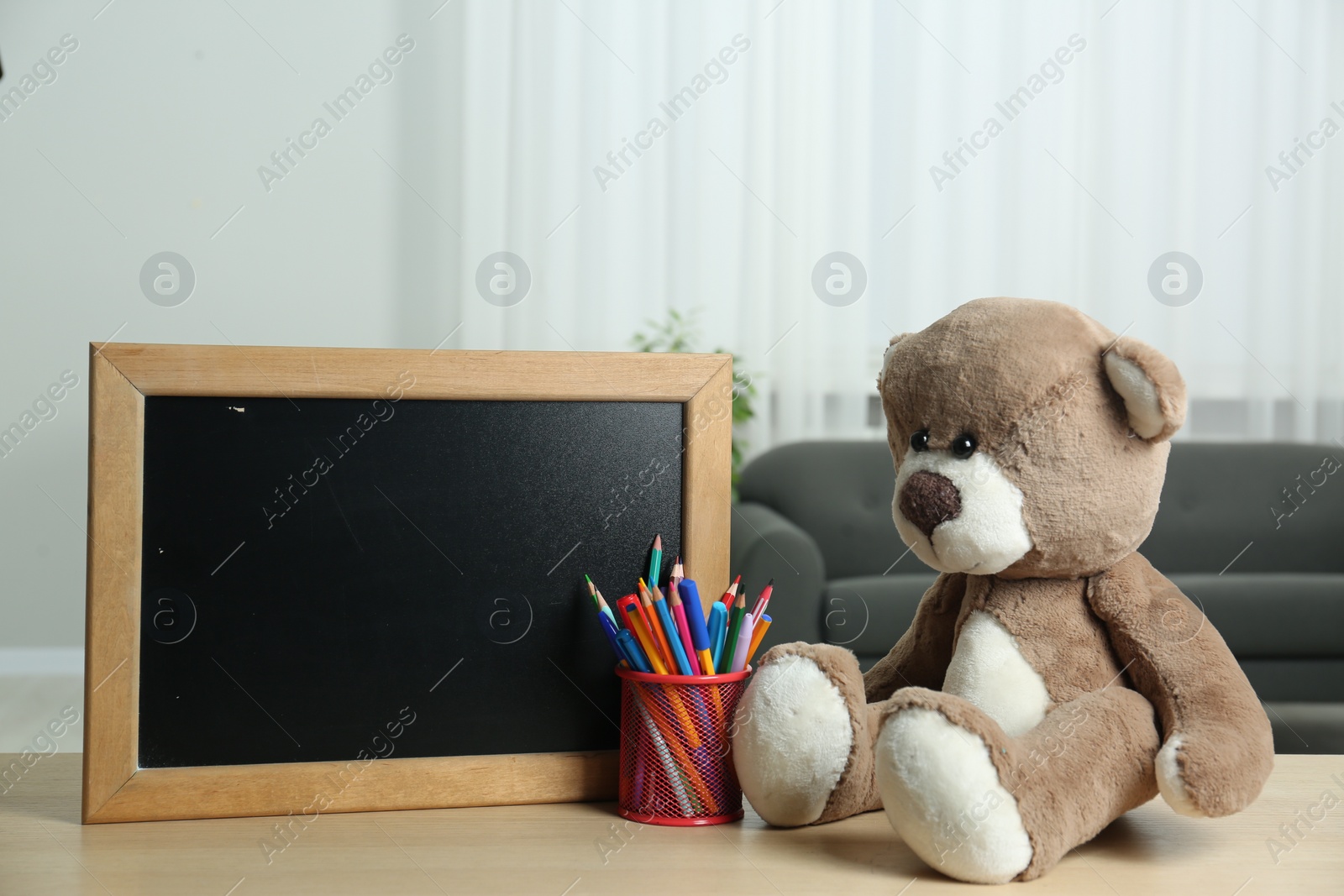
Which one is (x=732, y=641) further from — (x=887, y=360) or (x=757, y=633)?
(x=887, y=360)

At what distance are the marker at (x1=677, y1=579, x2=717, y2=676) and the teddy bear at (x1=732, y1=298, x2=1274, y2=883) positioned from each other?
0.03 meters

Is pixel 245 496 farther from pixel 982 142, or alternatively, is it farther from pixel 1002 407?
pixel 982 142

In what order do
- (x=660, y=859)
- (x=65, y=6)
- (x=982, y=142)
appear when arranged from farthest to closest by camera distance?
(x=982, y=142), (x=65, y=6), (x=660, y=859)

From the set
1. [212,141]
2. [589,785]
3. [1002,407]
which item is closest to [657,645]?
[589,785]

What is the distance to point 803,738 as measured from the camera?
64cm

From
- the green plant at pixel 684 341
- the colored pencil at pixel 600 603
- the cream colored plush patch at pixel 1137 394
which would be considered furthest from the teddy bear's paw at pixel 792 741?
the green plant at pixel 684 341

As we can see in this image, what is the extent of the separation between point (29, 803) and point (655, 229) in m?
2.21

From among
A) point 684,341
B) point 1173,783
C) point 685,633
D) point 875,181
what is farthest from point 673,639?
point 875,181

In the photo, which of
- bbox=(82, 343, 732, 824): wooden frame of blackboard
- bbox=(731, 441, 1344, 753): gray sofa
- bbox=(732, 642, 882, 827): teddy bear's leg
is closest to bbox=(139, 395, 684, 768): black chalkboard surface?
bbox=(82, 343, 732, 824): wooden frame of blackboard

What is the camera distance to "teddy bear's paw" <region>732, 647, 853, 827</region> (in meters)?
0.63

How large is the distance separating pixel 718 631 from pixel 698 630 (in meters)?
0.02

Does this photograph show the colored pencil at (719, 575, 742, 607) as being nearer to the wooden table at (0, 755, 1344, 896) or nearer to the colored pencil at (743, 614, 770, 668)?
the colored pencil at (743, 614, 770, 668)

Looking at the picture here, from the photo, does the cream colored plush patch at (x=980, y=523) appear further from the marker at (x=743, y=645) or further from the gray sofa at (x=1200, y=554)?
the gray sofa at (x=1200, y=554)

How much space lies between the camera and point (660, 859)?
0.58m
